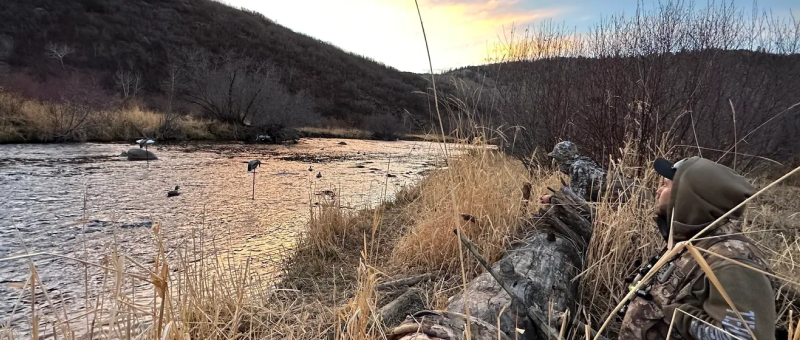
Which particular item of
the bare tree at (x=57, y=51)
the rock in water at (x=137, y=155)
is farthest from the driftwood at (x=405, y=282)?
the bare tree at (x=57, y=51)

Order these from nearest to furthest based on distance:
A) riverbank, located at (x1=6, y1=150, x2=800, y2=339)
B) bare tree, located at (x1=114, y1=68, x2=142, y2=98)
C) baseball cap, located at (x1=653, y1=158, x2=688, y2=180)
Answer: baseball cap, located at (x1=653, y1=158, x2=688, y2=180), riverbank, located at (x1=6, y1=150, x2=800, y2=339), bare tree, located at (x1=114, y1=68, x2=142, y2=98)

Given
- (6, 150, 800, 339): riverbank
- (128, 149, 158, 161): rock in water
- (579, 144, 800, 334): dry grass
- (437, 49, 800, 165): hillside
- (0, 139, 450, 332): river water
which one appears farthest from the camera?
(128, 149, 158, 161): rock in water

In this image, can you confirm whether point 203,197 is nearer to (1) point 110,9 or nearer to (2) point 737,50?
(2) point 737,50

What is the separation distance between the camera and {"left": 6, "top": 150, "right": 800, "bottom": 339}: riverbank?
2.17m

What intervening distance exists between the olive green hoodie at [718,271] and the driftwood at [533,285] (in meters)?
0.54

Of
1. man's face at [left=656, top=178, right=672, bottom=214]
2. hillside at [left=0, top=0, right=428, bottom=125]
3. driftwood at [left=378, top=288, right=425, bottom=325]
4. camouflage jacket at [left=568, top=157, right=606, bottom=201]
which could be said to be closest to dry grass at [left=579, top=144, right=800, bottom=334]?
camouflage jacket at [left=568, top=157, right=606, bottom=201]

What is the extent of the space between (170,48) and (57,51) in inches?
341

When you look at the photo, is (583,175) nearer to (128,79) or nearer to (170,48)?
(128,79)

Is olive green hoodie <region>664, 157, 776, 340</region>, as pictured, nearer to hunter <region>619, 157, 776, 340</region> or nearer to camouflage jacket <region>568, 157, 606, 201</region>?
hunter <region>619, 157, 776, 340</region>

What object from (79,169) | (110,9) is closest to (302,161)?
(79,169)

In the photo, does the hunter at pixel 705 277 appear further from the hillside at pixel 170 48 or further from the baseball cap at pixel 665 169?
the hillside at pixel 170 48

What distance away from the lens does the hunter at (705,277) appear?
1386mm

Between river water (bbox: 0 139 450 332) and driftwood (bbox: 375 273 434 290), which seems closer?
driftwood (bbox: 375 273 434 290)

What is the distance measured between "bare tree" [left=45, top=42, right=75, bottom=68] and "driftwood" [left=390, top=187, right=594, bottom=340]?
110 ft
